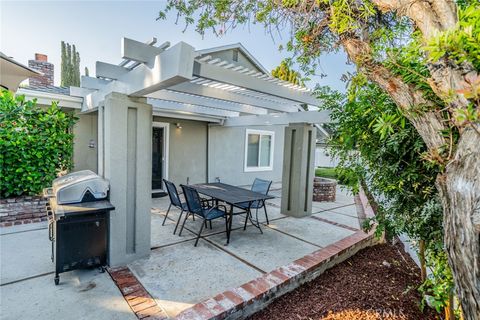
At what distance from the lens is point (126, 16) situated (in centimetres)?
523

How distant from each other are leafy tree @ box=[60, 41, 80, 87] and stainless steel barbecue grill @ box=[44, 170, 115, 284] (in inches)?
677

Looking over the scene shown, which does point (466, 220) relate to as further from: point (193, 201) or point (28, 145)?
point (28, 145)

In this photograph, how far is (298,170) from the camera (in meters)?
6.82

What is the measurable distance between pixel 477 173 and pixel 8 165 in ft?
24.4

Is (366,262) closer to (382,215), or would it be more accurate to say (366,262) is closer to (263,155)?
(382,215)

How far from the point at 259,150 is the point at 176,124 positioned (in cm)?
444

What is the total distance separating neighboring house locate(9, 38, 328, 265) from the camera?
3.43 meters

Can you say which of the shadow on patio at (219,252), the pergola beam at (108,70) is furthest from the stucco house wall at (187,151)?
the pergola beam at (108,70)

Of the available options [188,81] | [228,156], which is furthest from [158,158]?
[188,81]

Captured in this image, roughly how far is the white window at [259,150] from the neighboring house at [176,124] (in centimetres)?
5

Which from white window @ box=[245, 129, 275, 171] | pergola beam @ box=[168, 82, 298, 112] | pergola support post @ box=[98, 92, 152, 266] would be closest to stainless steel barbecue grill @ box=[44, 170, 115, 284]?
pergola support post @ box=[98, 92, 152, 266]

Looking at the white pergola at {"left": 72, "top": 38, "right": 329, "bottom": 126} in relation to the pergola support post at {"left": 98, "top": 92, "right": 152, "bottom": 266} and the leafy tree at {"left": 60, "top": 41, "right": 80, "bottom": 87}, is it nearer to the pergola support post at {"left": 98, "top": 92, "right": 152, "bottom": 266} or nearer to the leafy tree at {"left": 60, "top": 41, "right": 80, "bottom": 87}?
the pergola support post at {"left": 98, "top": 92, "right": 152, "bottom": 266}

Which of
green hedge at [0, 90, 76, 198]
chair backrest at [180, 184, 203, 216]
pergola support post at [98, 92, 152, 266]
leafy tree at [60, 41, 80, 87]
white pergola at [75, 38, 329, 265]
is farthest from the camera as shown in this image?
leafy tree at [60, 41, 80, 87]

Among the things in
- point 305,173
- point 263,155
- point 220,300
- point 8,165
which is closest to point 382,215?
point 220,300
